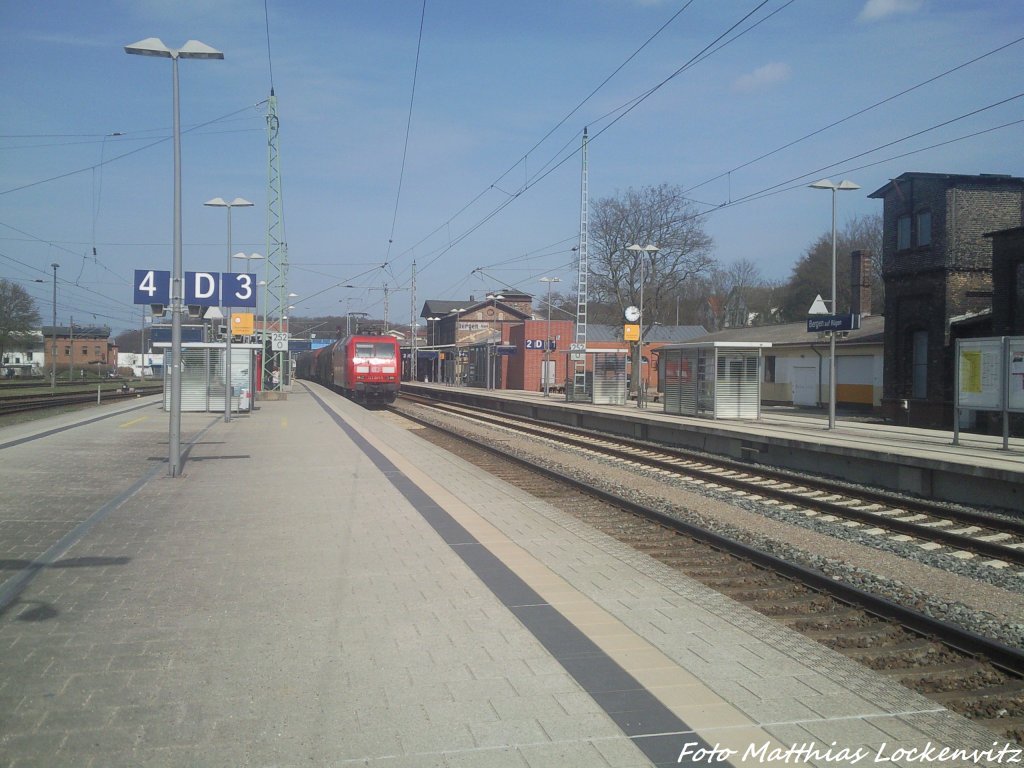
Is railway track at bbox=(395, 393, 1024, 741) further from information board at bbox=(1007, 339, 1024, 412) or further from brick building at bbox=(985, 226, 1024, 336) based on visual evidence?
brick building at bbox=(985, 226, 1024, 336)

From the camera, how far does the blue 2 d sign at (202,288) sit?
14.2 meters

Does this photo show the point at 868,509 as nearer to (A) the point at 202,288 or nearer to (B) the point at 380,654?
(B) the point at 380,654

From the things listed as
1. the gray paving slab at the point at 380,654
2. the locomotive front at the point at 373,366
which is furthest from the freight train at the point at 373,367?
the gray paving slab at the point at 380,654

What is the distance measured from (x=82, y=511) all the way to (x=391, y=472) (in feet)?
18.4

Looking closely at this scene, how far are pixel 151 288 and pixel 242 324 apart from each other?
67.4 feet

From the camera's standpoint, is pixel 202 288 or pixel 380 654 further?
pixel 202 288

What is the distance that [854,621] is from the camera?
6.59 meters

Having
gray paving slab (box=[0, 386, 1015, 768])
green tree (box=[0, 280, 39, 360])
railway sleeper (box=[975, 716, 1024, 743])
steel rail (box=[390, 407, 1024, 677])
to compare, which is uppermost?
green tree (box=[0, 280, 39, 360])

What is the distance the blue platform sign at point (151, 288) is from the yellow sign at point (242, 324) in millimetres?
19667

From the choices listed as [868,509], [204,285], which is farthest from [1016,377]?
[204,285]

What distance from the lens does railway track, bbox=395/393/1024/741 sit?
5.13 meters

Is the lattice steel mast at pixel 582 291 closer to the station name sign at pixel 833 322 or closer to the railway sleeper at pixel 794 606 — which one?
the station name sign at pixel 833 322

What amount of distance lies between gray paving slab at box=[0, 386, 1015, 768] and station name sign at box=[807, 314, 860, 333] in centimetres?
1491

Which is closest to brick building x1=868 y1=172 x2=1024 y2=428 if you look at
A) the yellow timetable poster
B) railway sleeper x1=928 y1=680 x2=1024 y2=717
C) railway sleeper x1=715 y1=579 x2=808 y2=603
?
the yellow timetable poster
